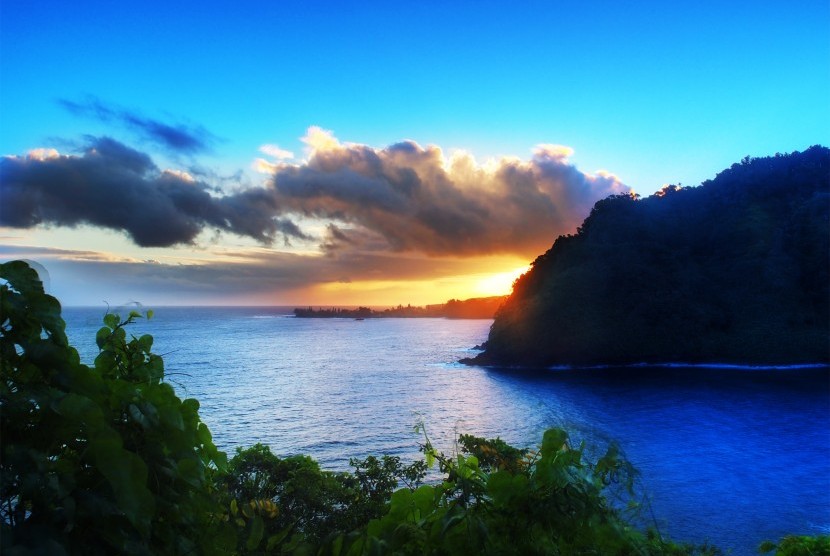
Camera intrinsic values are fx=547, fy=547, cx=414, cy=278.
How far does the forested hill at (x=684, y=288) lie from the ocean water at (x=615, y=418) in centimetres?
445

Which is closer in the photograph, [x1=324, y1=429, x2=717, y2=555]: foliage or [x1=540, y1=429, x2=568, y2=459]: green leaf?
[x1=324, y1=429, x2=717, y2=555]: foliage

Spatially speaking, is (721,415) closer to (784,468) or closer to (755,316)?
(784,468)

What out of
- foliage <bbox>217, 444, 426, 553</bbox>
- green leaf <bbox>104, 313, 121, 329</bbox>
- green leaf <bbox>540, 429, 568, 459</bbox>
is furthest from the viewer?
foliage <bbox>217, 444, 426, 553</bbox>

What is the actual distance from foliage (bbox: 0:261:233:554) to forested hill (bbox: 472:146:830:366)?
72.2 metres

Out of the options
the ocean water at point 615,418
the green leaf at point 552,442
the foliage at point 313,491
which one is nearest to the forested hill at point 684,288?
the ocean water at point 615,418

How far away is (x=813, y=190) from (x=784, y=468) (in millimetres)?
70014

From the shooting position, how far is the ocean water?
26.0m

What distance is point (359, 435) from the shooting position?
37312 millimetres

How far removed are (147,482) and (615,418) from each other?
4706cm

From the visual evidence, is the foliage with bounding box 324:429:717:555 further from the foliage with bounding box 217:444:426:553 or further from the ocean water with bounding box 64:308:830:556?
the foliage with bounding box 217:444:426:553

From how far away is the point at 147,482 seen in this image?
5.68ft

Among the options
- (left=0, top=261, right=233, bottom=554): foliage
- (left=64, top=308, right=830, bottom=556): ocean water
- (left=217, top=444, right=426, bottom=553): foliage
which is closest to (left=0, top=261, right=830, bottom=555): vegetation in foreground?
(left=0, top=261, right=233, bottom=554): foliage

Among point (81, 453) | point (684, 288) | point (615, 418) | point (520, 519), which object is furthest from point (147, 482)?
point (684, 288)

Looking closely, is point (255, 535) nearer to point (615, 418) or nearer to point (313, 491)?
point (313, 491)
